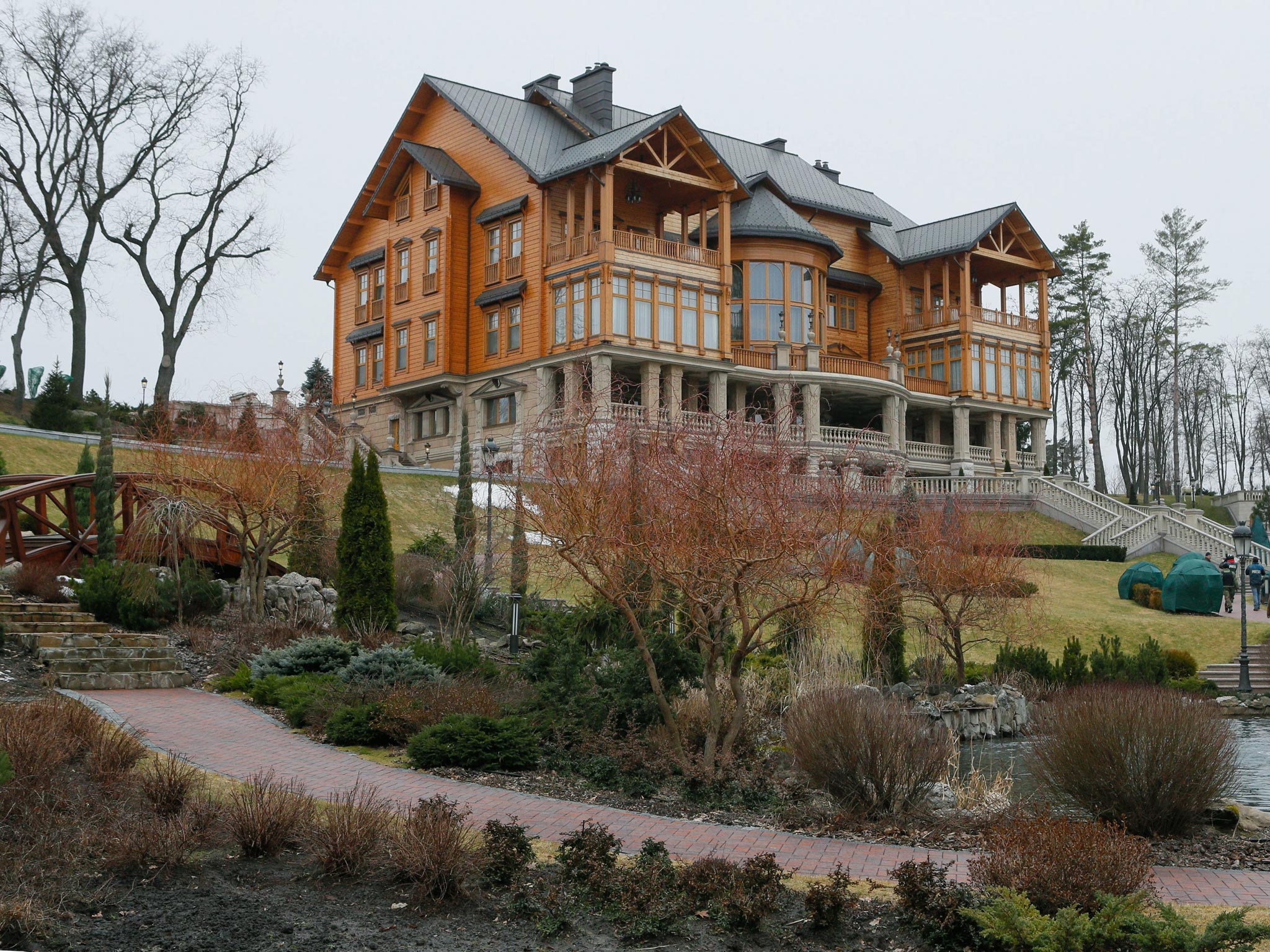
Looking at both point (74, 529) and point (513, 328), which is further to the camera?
point (513, 328)

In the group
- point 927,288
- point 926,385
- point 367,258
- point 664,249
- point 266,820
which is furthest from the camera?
point 927,288

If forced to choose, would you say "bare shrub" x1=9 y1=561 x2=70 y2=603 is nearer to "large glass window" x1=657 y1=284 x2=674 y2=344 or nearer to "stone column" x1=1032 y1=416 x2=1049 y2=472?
"large glass window" x1=657 y1=284 x2=674 y2=344

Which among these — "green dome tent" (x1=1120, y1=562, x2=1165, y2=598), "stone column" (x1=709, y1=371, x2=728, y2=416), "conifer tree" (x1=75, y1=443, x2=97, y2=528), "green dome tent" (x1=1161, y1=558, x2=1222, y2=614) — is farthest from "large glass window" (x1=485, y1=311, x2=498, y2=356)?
"green dome tent" (x1=1161, y1=558, x2=1222, y2=614)

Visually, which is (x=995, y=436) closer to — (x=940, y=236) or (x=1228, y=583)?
(x=940, y=236)

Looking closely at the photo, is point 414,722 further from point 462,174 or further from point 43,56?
point 43,56

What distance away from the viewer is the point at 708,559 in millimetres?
11992

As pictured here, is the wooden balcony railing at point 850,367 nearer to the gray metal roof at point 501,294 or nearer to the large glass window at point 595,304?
the large glass window at point 595,304

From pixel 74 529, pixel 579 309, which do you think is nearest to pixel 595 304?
pixel 579 309

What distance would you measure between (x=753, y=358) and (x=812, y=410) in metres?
2.85

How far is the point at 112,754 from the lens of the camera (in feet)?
33.3

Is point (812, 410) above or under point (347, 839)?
above

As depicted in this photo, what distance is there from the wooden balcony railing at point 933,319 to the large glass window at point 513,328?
18808mm

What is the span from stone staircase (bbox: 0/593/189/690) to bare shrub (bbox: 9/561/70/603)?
1349mm

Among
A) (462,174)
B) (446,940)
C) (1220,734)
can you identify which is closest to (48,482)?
(446,940)
